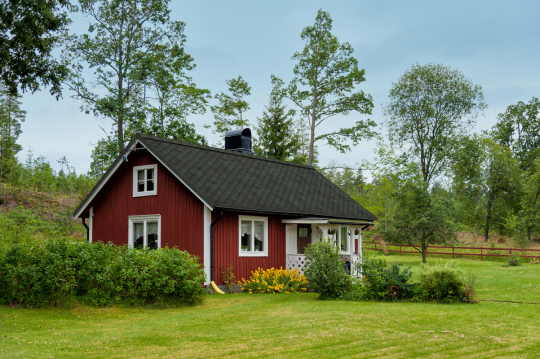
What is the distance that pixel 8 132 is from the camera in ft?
176

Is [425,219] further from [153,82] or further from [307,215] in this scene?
[153,82]

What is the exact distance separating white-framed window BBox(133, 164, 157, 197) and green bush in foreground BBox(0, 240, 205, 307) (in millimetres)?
5376

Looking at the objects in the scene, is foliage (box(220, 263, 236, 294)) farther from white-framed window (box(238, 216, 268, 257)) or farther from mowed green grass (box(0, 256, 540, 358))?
mowed green grass (box(0, 256, 540, 358))

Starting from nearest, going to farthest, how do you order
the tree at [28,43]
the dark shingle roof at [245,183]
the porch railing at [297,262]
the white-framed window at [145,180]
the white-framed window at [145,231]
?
the tree at [28,43], the dark shingle roof at [245,183], the white-framed window at [145,231], the white-framed window at [145,180], the porch railing at [297,262]

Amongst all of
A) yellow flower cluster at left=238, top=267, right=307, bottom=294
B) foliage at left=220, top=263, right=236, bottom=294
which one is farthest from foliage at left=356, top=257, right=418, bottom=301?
foliage at left=220, top=263, right=236, bottom=294

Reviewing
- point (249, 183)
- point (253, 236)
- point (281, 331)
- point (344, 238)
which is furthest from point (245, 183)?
point (281, 331)

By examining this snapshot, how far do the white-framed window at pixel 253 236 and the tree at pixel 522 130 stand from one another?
151ft

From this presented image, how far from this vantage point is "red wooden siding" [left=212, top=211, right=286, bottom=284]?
635 inches

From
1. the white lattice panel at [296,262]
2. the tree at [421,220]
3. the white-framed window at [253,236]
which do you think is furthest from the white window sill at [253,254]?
the tree at [421,220]

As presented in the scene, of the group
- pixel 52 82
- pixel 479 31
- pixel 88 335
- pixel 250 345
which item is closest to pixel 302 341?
pixel 250 345

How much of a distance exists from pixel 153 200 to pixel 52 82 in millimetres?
6908

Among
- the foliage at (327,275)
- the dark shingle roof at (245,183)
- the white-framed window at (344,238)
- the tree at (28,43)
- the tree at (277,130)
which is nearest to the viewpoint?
the tree at (28,43)

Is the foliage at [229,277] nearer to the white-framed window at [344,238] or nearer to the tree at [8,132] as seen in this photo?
the white-framed window at [344,238]

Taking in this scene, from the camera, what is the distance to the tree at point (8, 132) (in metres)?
41.8
